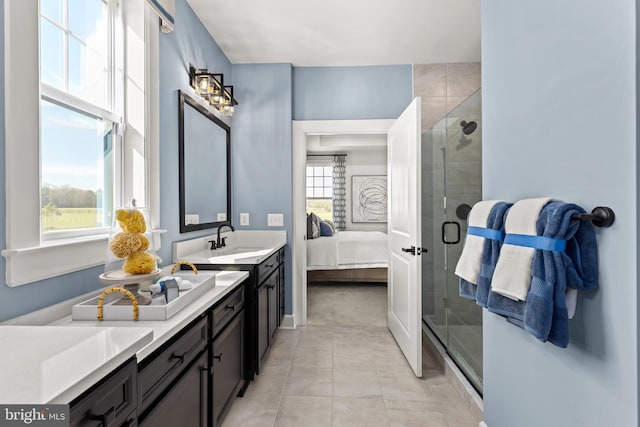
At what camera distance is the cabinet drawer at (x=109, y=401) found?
68 cm

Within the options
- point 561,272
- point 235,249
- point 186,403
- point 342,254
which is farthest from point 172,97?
point 342,254

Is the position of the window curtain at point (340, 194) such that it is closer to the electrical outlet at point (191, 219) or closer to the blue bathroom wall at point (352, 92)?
the blue bathroom wall at point (352, 92)

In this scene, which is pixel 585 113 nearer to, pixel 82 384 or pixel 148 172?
pixel 82 384

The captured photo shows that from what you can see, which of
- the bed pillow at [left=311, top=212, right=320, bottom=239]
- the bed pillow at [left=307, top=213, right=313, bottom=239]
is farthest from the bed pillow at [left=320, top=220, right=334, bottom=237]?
the bed pillow at [left=307, top=213, right=313, bottom=239]

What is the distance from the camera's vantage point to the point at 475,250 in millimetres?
1300

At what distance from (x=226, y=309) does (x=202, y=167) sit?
4.58 ft

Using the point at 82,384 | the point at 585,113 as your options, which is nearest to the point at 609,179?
the point at 585,113

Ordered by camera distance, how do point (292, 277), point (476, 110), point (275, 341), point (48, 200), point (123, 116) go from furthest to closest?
point (292, 277) → point (275, 341) → point (476, 110) → point (123, 116) → point (48, 200)

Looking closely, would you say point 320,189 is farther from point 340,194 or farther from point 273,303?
point 273,303

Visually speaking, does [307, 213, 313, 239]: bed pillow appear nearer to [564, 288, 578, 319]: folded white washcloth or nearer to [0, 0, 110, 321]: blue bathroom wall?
[0, 0, 110, 321]: blue bathroom wall

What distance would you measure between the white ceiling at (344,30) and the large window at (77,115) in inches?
40.6

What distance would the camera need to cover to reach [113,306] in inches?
45.5

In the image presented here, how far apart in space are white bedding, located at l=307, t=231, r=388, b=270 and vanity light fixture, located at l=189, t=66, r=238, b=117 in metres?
2.38

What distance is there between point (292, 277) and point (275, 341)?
2.13 ft
